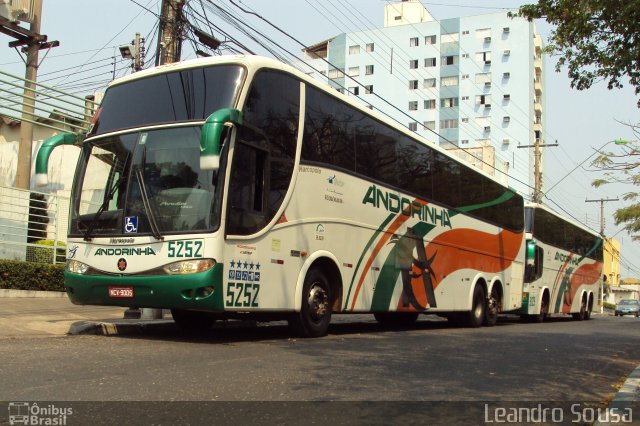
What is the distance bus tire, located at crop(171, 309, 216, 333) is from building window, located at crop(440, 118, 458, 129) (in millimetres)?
65898

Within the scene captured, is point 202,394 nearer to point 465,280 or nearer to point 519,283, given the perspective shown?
point 465,280

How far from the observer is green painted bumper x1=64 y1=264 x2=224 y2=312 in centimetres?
740

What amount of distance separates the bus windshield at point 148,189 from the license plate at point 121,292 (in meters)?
0.71

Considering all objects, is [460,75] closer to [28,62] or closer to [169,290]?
[28,62]

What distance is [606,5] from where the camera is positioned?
6395 millimetres

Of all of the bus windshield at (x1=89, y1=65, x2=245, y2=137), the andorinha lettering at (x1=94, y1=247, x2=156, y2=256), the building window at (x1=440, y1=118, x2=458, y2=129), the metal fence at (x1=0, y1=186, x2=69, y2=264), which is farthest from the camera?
the building window at (x1=440, y1=118, x2=458, y2=129)

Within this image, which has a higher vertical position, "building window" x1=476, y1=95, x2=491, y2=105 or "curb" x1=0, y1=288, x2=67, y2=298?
"building window" x1=476, y1=95, x2=491, y2=105

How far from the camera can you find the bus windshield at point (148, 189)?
7.64 meters

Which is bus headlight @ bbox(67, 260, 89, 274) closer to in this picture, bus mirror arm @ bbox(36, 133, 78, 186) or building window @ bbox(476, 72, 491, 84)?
bus mirror arm @ bbox(36, 133, 78, 186)

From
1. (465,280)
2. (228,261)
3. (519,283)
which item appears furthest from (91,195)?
(519,283)

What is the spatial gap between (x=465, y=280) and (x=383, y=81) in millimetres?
63972

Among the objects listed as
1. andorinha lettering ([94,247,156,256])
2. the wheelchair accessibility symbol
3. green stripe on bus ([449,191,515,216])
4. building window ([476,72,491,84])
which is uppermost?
building window ([476,72,491,84])

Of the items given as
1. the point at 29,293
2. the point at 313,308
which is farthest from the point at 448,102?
the point at 313,308

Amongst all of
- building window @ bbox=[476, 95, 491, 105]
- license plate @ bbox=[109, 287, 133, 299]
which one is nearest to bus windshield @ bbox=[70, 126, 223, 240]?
license plate @ bbox=[109, 287, 133, 299]
